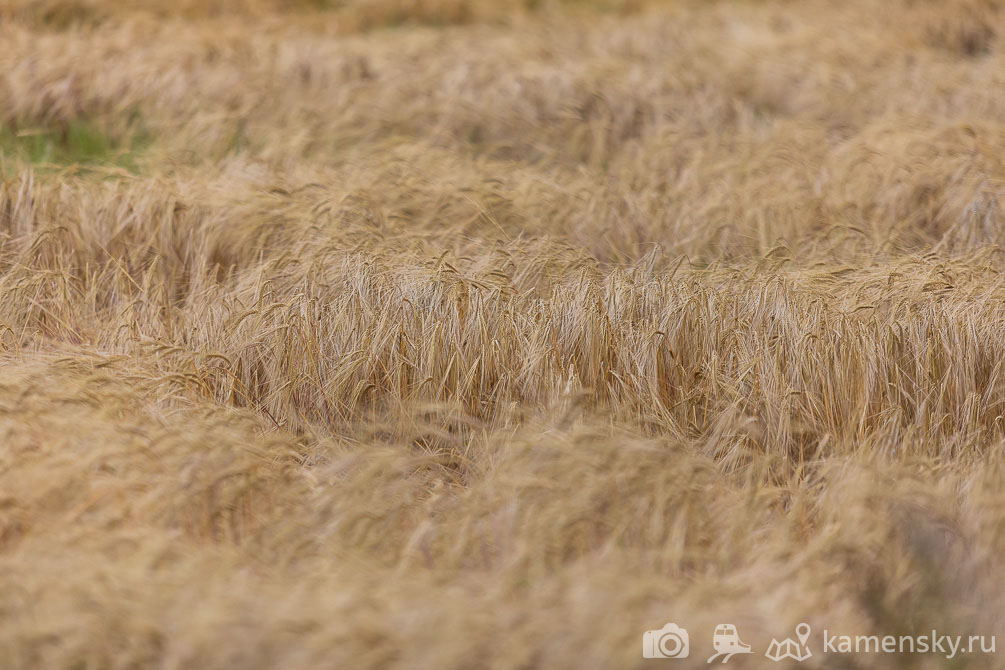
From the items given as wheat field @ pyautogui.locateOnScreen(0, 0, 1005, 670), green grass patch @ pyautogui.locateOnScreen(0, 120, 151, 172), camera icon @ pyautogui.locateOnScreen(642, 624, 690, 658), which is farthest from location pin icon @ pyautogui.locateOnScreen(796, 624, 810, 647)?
green grass patch @ pyautogui.locateOnScreen(0, 120, 151, 172)

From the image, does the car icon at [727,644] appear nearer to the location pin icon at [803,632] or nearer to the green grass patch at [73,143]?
the location pin icon at [803,632]

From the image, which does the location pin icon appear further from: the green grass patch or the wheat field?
the green grass patch

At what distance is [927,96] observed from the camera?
224 inches

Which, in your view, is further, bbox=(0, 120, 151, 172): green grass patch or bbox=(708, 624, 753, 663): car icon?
bbox=(0, 120, 151, 172): green grass patch

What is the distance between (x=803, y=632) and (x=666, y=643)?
0.31m

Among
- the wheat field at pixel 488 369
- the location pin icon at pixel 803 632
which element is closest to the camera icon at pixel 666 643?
the wheat field at pixel 488 369

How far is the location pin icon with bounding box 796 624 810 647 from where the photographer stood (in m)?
2.04

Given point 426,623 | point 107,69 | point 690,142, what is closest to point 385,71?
point 107,69

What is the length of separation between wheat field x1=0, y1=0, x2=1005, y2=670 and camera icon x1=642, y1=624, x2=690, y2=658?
0.07 ft

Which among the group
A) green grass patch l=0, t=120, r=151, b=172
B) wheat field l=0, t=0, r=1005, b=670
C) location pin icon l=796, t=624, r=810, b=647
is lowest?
location pin icon l=796, t=624, r=810, b=647

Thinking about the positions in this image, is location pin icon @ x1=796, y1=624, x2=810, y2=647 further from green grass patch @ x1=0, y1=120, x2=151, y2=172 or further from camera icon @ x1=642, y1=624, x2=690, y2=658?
green grass patch @ x1=0, y1=120, x2=151, y2=172

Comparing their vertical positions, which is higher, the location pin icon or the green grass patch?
the green grass patch

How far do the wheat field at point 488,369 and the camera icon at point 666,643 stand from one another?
0.07 feet

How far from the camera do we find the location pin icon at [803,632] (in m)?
2.04
